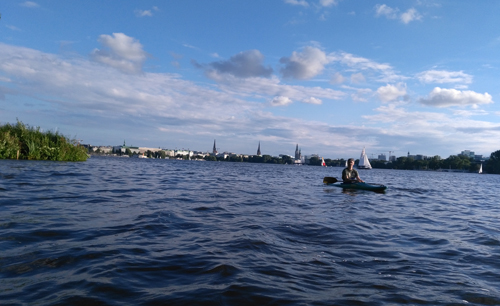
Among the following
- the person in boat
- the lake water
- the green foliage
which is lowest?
the lake water

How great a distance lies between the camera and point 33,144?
3344 cm

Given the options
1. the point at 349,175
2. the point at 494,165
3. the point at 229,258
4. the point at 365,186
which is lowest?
the point at 229,258

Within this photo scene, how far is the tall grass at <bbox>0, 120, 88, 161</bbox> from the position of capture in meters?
31.4

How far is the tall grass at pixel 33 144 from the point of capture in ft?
103

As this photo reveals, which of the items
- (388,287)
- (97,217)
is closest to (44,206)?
(97,217)

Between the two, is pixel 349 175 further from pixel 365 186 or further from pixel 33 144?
pixel 33 144

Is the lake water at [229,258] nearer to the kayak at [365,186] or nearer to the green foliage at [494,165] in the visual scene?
the kayak at [365,186]

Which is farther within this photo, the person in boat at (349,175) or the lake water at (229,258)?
the person in boat at (349,175)

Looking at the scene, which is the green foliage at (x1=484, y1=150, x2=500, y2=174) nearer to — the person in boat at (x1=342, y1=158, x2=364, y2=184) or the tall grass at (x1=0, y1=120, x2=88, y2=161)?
the person in boat at (x1=342, y1=158, x2=364, y2=184)

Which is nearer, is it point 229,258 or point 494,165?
point 229,258

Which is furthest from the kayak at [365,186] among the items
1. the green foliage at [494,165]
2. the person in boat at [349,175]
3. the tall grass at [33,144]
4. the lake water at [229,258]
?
the green foliage at [494,165]

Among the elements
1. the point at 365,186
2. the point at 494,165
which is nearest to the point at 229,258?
the point at 365,186

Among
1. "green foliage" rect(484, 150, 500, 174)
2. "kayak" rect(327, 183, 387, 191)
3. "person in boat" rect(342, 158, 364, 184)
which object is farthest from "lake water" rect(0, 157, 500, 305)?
"green foliage" rect(484, 150, 500, 174)

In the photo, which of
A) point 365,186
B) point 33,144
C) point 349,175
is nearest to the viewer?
point 365,186
